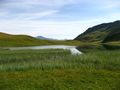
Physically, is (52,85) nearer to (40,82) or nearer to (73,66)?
(40,82)

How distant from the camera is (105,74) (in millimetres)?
19453

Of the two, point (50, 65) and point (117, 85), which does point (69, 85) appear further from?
point (50, 65)

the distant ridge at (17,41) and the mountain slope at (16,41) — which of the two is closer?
the mountain slope at (16,41)

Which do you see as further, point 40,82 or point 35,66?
point 35,66

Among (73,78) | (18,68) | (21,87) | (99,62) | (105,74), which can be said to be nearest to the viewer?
(21,87)

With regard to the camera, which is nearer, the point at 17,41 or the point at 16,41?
the point at 16,41

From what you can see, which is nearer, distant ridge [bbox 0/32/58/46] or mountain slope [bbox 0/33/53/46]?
mountain slope [bbox 0/33/53/46]

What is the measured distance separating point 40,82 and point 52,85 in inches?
62.0

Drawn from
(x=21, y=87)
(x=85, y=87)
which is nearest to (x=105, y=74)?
(x=85, y=87)

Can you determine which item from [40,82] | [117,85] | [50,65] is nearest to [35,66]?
[50,65]

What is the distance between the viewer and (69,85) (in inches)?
615

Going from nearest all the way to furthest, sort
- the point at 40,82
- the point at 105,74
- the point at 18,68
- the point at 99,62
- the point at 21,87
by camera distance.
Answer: the point at 21,87 → the point at 40,82 → the point at 105,74 → the point at 18,68 → the point at 99,62

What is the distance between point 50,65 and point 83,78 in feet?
24.7

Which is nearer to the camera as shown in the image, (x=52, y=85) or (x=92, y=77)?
(x=52, y=85)
